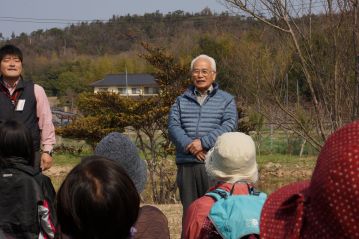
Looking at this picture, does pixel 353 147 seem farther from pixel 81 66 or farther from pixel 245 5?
pixel 81 66

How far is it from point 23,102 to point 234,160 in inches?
97.7

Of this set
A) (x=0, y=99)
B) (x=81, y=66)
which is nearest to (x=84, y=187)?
(x=0, y=99)

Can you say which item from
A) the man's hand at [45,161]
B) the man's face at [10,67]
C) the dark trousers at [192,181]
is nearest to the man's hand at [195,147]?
the dark trousers at [192,181]

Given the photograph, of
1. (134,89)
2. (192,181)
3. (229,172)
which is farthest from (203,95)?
(134,89)

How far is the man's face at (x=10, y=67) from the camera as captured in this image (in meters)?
4.30

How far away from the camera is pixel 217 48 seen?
35.1 metres

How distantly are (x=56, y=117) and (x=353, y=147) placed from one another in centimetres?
3779

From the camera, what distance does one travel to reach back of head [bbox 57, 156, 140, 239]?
1.51 m

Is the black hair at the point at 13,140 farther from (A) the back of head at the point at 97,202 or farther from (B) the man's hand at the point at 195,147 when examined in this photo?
(A) the back of head at the point at 97,202

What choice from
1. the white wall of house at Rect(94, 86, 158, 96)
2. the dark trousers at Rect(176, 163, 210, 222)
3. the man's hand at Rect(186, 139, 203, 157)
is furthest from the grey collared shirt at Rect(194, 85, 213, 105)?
the white wall of house at Rect(94, 86, 158, 96)

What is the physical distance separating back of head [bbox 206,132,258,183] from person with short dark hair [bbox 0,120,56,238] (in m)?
1.30

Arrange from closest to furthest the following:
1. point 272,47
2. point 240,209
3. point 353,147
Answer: point 353,147
point 240,209
point 272,47

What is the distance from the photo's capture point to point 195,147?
4023 mm

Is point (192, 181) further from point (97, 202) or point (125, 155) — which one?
point (97, 202)
